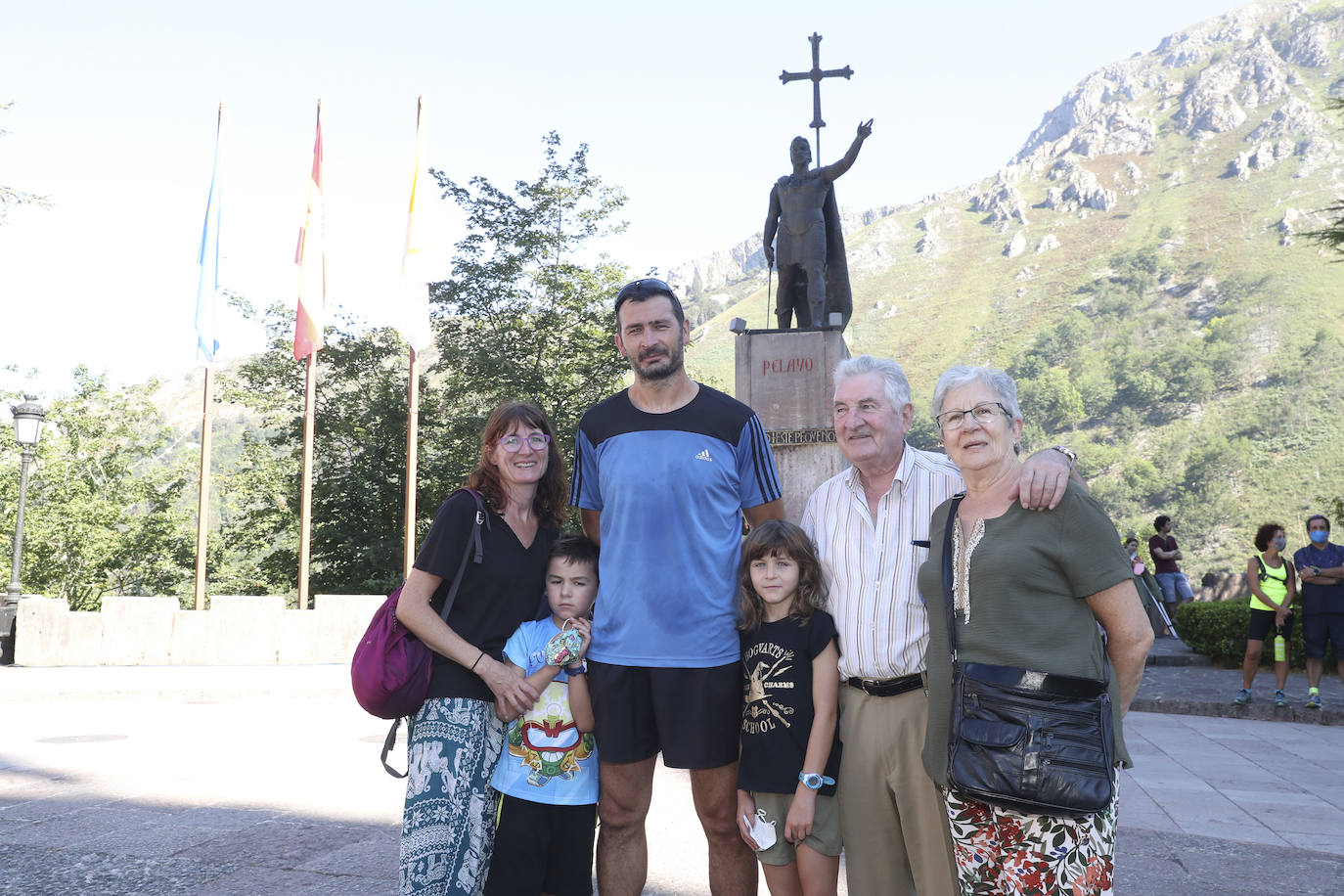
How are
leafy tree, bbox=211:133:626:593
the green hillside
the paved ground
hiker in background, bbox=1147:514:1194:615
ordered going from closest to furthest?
the paved ground → hiker in background, bbox=1147:514:1194:615 → leafy tree, bbox=211:133:626:593 → the green hillside

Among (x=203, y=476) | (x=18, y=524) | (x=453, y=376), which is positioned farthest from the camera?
(x=453, y=376)

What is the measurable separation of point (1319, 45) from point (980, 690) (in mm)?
184639

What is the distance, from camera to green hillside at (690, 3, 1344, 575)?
75.7m

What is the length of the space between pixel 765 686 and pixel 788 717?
4.2 inches

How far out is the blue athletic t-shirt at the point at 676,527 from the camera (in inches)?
110

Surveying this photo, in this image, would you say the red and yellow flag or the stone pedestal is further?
the red and yellow flag

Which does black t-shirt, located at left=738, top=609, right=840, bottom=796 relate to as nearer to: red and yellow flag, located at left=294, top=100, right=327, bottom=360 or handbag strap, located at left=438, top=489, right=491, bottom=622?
handbag strap, located at left=438, top=489, right=491, bottom=622

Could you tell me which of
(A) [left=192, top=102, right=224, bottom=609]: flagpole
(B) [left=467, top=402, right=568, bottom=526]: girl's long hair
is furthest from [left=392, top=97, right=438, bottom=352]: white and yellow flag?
(B) [left=467, top=402, right=568, bottom=526]: girl's long hair

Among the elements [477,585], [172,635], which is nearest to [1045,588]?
[477,585]

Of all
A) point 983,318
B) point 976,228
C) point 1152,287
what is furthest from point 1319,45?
point 983,318

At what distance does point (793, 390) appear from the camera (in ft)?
30.3

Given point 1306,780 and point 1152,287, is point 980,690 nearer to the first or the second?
point 1306,780

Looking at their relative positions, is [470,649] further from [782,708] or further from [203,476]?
[203,476]

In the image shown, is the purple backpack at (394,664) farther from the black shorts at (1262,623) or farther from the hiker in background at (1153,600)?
the hiker in background at (1153,600)
